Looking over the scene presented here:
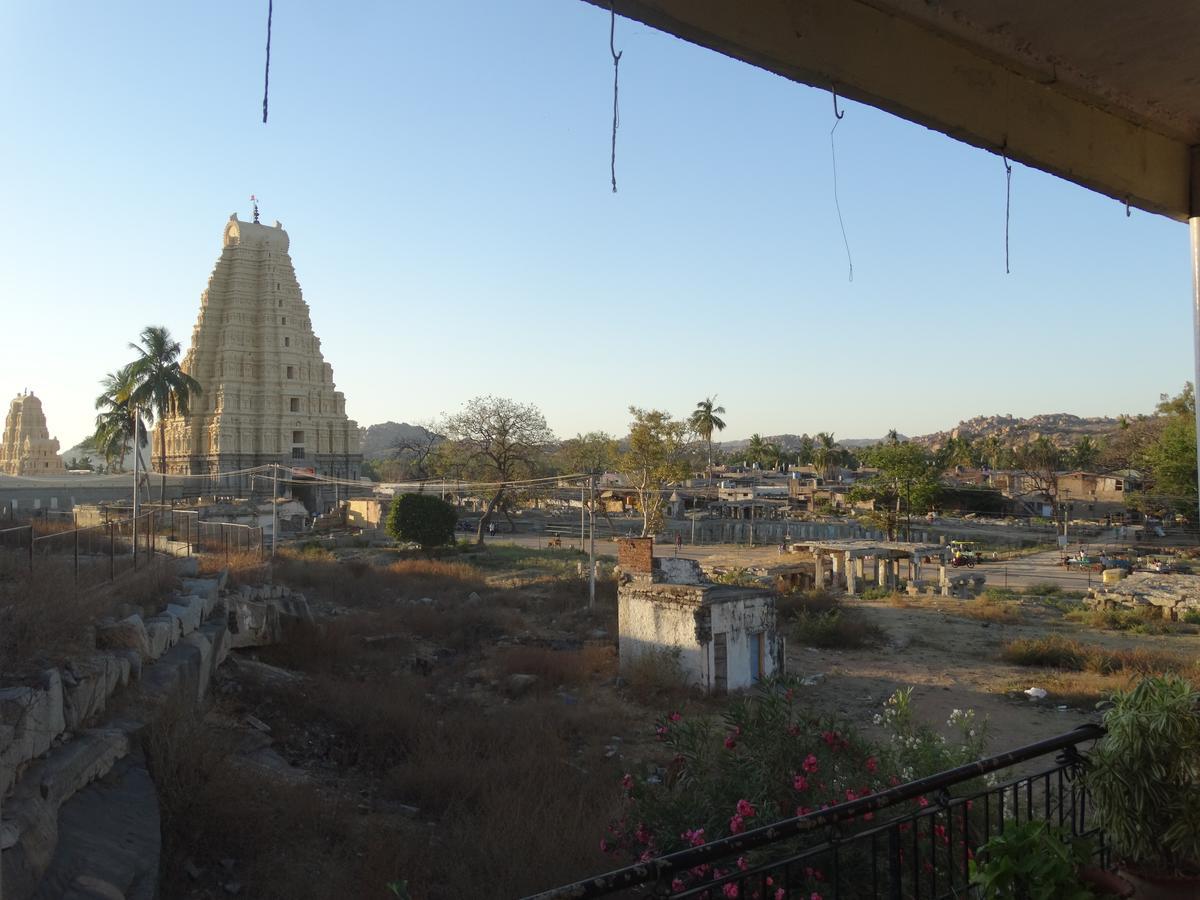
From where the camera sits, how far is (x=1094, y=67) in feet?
11.3

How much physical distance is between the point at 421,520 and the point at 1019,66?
33.3m

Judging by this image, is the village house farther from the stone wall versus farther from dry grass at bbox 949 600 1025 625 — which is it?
dry grass at bbox 949 600 1025 625

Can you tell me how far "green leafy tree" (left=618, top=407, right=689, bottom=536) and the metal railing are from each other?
37.5 m

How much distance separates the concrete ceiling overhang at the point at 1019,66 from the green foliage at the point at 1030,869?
281 centimetres

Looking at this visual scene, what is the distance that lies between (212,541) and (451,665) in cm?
979

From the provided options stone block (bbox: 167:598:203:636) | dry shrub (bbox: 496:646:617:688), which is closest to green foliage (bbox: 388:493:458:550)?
dry shrub (bbox: 496:646:617:688)

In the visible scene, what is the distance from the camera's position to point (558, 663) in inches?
618

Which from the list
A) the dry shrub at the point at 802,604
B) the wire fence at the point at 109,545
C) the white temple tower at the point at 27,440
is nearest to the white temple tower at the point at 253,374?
the white temple tower at the point at 27,440

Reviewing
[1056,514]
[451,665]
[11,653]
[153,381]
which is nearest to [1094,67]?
[11,653]

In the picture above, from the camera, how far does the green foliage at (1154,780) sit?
3.00 metres

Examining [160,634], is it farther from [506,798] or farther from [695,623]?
[695,623]

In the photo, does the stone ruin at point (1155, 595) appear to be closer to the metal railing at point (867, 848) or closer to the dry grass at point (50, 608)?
the metal railing at point (867, 848)

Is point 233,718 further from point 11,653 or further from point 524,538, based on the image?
point 524,538

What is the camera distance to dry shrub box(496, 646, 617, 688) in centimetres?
1522
